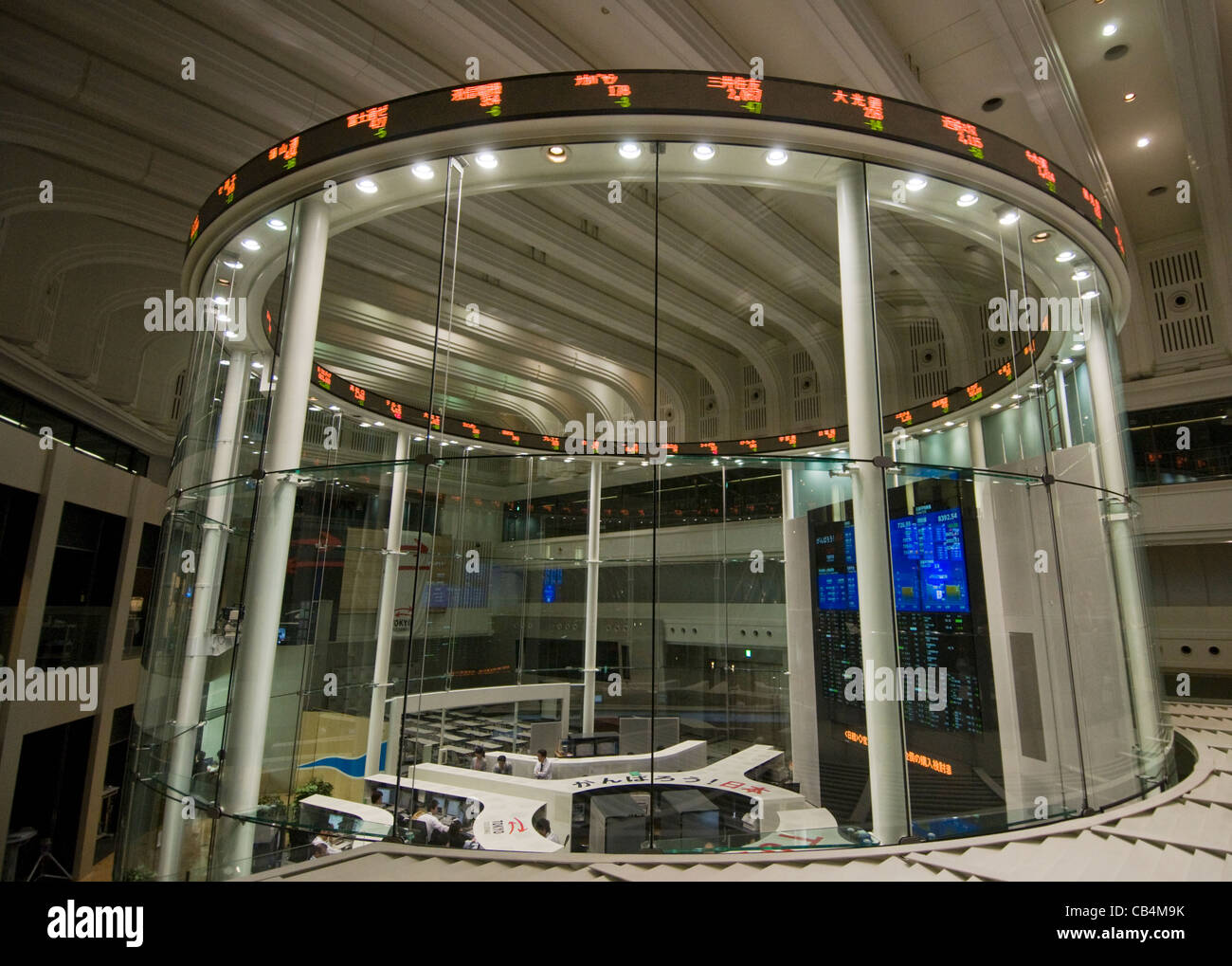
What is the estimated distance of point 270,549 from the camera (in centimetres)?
448

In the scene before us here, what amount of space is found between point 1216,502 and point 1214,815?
30.9 feet

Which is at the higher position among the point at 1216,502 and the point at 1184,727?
the point at 1216,502

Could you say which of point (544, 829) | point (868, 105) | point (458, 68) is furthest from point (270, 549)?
point (458, 68)

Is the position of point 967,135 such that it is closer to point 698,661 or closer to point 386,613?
point 698,661

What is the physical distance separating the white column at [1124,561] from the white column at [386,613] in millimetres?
5445

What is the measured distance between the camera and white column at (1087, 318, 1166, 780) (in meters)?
5.03

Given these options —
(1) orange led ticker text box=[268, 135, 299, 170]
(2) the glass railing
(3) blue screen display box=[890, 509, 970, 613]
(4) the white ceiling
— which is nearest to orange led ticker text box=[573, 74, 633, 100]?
(4) the white ceiling

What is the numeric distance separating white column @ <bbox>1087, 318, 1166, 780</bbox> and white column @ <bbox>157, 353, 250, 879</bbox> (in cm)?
687

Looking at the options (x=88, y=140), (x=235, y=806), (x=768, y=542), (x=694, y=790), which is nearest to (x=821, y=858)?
(x=694, y=790)

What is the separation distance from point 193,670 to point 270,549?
126cm

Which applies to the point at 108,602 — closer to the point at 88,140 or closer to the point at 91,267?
the point at 91,267

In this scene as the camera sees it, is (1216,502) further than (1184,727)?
Yes

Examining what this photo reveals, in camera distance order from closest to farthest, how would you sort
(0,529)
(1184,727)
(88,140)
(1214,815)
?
1. (1214,815)
2. (1184,727)
3. (88,140)
4. (0,529)
